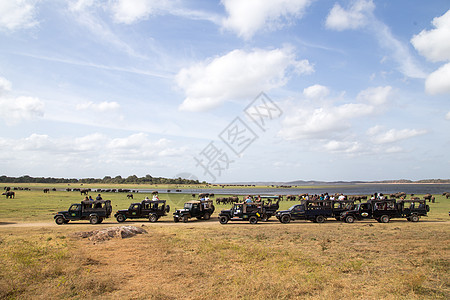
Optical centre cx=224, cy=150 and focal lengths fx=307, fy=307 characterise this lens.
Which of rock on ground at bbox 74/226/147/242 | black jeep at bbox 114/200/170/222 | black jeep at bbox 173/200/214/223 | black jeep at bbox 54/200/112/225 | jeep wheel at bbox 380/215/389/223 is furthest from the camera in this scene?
black jeep at bbox 173/200/214/223

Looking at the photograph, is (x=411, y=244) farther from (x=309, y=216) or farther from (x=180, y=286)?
(x=180, y=286)

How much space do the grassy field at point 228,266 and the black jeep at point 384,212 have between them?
614 cm

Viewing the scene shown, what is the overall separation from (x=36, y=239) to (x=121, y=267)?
28.4 feet

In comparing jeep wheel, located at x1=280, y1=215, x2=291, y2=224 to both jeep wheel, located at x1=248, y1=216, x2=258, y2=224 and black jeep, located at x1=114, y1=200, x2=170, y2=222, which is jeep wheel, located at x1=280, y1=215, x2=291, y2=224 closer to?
jeep wheel, located at x1=248, y1=216, x2=258, y2=224

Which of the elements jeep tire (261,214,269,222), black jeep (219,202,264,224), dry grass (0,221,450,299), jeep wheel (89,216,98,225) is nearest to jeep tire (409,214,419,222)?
dry grass (0,221,450,299)

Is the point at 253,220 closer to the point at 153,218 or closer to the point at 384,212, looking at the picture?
the point at 153,218

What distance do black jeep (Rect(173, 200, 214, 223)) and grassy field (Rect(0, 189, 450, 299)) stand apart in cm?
802

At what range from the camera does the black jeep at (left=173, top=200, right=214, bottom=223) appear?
29.2m

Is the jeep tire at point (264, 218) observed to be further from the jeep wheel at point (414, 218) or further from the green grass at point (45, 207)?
the jeep wheel at point (414, 218)

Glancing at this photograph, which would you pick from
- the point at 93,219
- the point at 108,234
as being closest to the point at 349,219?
the point at 108,234

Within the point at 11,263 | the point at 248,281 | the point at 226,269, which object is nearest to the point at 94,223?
the point at 11,263

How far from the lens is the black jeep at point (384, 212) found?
27250 millimetres

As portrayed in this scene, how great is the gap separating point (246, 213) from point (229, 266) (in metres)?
14.9

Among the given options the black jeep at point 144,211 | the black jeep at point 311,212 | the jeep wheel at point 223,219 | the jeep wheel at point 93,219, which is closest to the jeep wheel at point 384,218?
the black jeep at point 311,212
